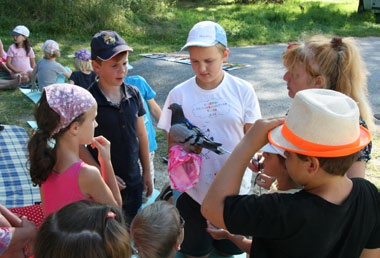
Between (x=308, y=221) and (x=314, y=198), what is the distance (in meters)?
0.08

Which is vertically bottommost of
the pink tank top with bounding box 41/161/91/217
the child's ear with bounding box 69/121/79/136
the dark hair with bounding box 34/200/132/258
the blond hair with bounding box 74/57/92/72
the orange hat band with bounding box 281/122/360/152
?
the blond hair with bounding box 74/57/92/72

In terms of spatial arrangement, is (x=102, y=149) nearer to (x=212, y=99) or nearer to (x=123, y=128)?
(x=123, y=128)

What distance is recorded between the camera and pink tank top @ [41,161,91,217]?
6.64 feet

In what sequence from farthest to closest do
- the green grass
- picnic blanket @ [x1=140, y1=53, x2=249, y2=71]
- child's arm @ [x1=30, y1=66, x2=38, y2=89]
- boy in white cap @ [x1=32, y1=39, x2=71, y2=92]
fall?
the green grass → picnic blanket @ [x1=140, y1=53, x2=249, y2=71] → child's arm @ [x1=30, y1=66, x2=38, y2=89] → boy in white cap @ [x1=32, y1=39, x2=71, y2=92]

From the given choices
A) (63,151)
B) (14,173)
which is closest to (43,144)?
(63,151)

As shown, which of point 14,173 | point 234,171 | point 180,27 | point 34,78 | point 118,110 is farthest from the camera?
point 180,27

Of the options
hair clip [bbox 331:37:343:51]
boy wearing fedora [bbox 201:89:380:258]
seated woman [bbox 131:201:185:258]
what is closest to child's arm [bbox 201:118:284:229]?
boy wearing fedora [bbox 201:89:380:258]

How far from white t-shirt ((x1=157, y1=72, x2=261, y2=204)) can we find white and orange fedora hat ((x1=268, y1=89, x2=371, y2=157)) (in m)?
1.08

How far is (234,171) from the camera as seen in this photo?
1.52 metres

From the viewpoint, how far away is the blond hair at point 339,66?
213 cm

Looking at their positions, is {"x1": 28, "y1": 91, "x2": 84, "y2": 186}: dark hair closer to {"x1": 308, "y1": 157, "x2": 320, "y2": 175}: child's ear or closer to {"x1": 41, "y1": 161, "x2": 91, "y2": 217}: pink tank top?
{"x1": 41, "y1": 161, "x2": 91, "y2": 217}: pink tank top

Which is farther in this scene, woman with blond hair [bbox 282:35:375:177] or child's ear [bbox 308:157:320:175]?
woman with blond hair [bbox 282:35:375:177]

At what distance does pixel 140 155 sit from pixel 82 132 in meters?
0.85

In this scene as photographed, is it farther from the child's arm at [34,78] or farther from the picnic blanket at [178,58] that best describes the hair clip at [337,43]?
the picnic blanket at [178,58]
